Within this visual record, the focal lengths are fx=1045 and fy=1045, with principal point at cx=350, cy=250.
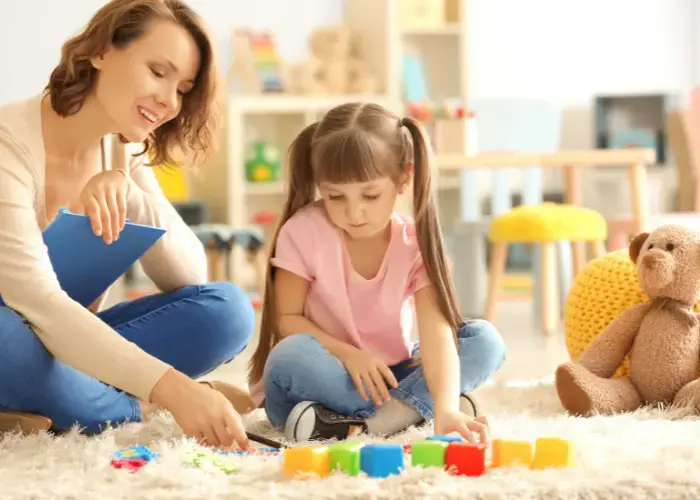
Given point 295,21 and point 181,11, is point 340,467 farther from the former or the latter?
point 295,21

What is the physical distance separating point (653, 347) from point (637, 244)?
0.18 metres

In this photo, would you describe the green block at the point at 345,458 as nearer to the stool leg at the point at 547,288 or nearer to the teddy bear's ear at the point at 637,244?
the teddy bear's ear at the point at 637,244

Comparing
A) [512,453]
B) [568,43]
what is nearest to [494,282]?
[512,453]

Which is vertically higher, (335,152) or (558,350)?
(335,152)

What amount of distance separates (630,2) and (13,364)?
426 cm

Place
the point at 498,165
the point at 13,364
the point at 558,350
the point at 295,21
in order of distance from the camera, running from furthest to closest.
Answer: the point at 295,21, the point at 498,165, the point at 558,350, the point at 13,364

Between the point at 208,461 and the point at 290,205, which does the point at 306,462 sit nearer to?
the point at 208,461

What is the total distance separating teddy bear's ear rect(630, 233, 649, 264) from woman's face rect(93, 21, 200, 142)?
0.72 m

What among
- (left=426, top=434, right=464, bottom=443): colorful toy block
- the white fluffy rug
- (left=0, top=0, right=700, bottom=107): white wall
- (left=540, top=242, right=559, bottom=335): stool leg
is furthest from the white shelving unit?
(left=426, top=434, right=464, bottom=443): colorful toy block

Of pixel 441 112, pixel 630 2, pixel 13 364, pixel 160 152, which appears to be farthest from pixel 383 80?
pixel 13 364

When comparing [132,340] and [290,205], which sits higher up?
[290,205]

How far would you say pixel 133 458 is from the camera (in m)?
1.13

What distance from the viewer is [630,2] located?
4953mm

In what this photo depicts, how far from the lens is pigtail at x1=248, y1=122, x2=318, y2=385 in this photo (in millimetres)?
1445
